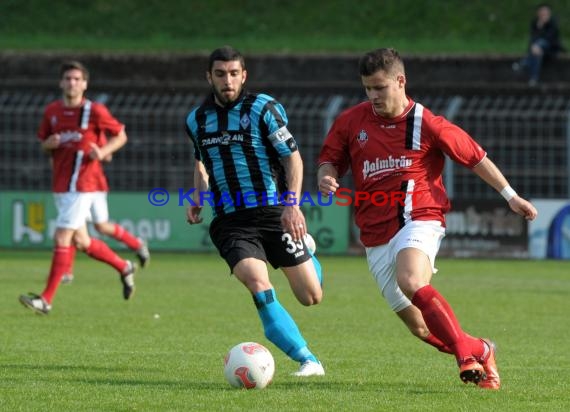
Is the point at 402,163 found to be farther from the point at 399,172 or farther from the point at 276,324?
the point at 276,324

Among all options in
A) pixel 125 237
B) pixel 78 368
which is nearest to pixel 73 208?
pixel 125 237

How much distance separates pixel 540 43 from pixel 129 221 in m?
7.56

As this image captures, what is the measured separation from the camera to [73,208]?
1308 cm

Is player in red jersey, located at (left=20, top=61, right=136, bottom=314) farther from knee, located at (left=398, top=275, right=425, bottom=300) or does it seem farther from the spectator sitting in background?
the spectator sitting in background

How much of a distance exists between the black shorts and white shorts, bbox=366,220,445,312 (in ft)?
2.06

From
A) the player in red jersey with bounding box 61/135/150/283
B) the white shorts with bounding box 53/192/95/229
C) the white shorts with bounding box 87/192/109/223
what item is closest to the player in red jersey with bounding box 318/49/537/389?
the player in red jersey with bounding box 61/135/150/283

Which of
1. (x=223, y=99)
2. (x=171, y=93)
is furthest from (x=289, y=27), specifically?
(x=223, y=99)

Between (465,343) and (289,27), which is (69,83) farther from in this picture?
(289,27)

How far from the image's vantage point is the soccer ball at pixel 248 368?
741 centimetres

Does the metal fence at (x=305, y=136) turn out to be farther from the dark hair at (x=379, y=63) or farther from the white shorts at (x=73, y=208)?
the dark hair at (x=379, y=63)

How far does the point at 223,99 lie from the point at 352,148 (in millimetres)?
905

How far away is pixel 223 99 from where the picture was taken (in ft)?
27.1

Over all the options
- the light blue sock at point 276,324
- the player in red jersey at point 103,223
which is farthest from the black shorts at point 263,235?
the player in red jersey at point 103,223

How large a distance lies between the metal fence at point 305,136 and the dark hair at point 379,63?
38.0 feet
